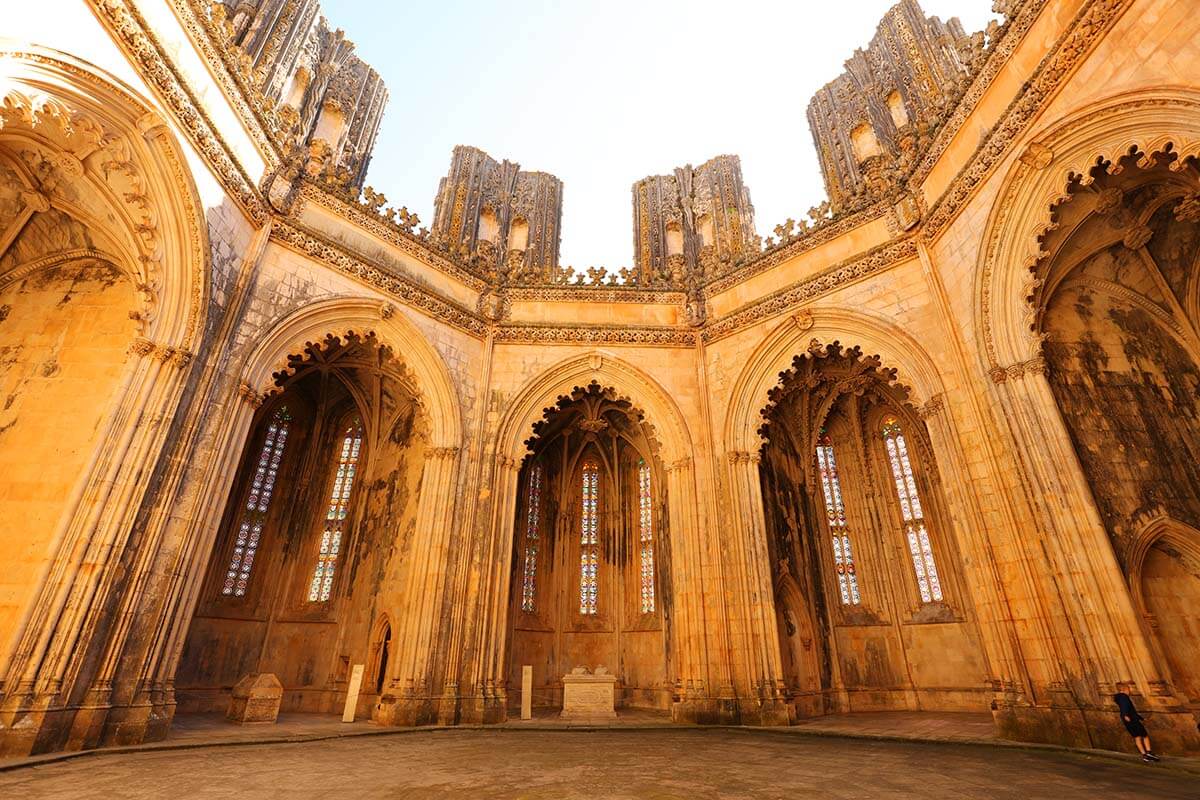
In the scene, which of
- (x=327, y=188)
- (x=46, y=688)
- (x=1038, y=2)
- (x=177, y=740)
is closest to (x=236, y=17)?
(x=327, y=188)

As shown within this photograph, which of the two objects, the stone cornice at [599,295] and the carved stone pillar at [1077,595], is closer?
the carved stone pillar at [1077,595]

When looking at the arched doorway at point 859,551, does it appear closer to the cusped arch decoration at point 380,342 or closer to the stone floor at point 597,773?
the stone floor at point 597,773

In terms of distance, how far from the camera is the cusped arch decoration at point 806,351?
40.2 ft

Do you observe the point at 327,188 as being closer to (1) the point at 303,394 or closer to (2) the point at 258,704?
(1) the point at 303,394

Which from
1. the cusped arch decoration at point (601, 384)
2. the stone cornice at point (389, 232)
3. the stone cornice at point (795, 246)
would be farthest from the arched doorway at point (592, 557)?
the stone cornice at point (389, 232)

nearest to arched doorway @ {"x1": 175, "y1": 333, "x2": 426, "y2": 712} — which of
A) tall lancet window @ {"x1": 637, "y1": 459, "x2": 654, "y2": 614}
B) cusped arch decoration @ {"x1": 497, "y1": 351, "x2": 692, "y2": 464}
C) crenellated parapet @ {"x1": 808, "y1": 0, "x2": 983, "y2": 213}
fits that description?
cusped arch decoration @ {"x1": 497, "y1": 351, "x2": 692, "y2": 464}

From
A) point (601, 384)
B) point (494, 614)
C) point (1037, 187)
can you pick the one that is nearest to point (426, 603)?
point (494, 614)

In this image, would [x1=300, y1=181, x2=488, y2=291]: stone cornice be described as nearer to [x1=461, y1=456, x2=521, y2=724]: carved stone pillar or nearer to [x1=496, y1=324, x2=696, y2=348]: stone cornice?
[x1=496, y1=324, x2=696, y2=348]: stone cornice

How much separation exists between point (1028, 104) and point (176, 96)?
624 inches

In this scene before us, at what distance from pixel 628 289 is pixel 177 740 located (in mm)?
14479

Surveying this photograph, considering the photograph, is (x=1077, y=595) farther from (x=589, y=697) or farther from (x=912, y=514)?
(x=589, y=697)

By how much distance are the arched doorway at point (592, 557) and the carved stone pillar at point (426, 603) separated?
4427 millimetres

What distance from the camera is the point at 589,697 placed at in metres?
13.5

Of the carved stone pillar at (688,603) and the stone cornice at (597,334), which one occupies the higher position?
the stone cornice at (597,334)
